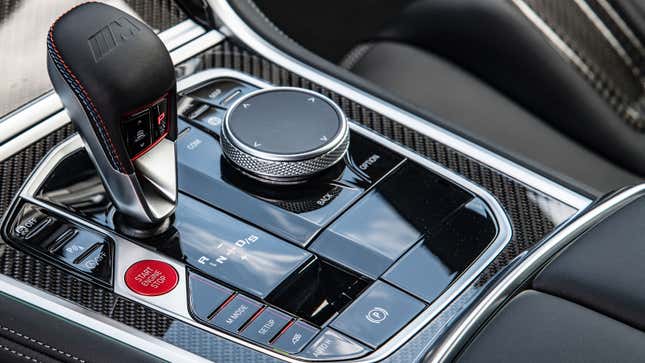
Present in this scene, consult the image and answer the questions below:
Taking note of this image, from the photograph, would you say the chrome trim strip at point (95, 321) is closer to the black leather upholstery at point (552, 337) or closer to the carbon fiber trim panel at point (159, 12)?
the black leather upholstery at point (552, 337)

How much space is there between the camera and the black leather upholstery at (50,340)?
72cm

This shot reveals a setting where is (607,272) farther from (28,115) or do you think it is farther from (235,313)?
(28,115)

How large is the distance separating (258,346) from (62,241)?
19 centimetres

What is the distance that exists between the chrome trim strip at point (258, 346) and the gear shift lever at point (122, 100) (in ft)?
0.10

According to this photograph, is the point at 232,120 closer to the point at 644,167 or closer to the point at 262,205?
the point at 262,205

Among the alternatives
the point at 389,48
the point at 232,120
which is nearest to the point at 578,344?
the point at 232,120

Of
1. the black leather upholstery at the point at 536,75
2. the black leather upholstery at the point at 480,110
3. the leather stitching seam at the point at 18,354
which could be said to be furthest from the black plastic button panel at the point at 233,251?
the black leather upholstery at the point at 536,75

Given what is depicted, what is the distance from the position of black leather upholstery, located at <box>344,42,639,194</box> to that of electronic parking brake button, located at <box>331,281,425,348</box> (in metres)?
0.48

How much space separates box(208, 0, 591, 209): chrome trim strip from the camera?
35.3 inches

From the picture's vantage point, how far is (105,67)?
2.33ft

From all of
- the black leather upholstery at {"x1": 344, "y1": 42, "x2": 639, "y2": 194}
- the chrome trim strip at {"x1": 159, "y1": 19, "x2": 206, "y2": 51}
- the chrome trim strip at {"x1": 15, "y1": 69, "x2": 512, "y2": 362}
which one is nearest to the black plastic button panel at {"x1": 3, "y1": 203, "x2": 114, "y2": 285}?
the chrome trim strip at {"x1": 15, "y1": 69, "x2": 512, "y2": 362}

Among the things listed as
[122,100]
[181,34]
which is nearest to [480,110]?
[181,34]

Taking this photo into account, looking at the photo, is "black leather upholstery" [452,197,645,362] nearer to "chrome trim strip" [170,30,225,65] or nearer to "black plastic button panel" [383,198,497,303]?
"black plastic button panel" [383,198,497,303]

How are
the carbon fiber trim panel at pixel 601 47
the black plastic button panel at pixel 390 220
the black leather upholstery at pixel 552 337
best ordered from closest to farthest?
1. the black leather upholstery at pixel 552 337
2. the black plastic button panel at pixel 390 220
3. the carbon fiber trim panel at pixel 601 47
